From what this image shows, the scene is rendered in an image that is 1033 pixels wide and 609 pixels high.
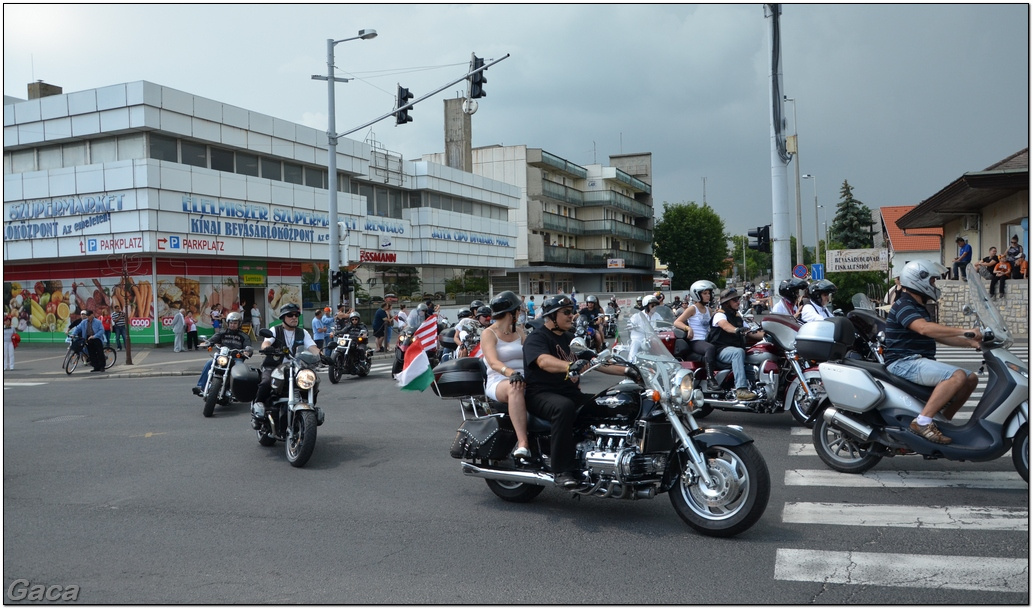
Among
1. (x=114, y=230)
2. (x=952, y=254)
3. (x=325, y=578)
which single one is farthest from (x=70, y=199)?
(x=952, y=254)

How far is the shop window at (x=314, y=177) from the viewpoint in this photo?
36.6 metres

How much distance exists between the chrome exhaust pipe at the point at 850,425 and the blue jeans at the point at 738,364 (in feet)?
9.02

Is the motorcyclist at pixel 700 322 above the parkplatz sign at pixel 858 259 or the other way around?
the other way around

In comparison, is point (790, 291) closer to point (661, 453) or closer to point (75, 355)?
point (661, 453)

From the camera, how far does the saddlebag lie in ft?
19.8

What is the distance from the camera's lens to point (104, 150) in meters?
28.8

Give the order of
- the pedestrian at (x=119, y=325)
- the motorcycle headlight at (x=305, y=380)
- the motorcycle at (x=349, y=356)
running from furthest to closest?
the pedestrian at (x=119, y=325), the motorcycle at (x=349, y=356), the motorcycle headlight at (x=305, y=380)

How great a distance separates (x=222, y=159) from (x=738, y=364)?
27.4 metres

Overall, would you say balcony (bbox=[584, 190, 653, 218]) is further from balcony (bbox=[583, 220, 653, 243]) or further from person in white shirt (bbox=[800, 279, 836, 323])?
person in white shirt (bbox=[800, 279, 836, 323])

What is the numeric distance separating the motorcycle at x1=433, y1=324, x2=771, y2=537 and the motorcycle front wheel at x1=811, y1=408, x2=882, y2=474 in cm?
192

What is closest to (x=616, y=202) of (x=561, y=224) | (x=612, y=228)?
(x=612, y=228)

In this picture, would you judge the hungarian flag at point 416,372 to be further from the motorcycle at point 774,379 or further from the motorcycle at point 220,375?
the motorcycle at point 220,375

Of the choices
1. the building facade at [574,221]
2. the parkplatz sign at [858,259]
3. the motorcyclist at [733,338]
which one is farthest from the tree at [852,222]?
the motorcyclist at [733,338]
